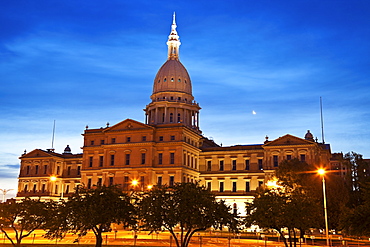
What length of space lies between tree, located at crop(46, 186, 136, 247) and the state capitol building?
42512 mm

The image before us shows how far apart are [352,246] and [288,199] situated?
10.3m

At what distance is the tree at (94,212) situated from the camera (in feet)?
113

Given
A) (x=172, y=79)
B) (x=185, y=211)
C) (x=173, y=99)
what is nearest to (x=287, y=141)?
(x=173, y=99)

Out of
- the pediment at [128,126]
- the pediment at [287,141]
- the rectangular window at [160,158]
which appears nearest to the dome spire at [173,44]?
the pediment at [128,126]

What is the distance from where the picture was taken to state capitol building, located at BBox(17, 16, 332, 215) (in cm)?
8600

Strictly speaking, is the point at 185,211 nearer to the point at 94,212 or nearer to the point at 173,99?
the point at 94,212

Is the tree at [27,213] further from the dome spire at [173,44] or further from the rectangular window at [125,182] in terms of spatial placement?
the dome spire at [173,44]

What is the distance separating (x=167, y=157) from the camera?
8644 cm

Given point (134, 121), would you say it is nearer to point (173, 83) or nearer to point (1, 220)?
point (173, 83)

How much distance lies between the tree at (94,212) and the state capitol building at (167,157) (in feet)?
139

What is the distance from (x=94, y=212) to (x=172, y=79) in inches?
3049

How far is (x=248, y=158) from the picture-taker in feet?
307

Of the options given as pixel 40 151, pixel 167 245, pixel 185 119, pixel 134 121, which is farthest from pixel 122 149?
pixel 167 245

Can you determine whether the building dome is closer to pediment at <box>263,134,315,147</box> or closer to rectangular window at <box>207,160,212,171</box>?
rectangular window at <box>207,160,212,171</box>
